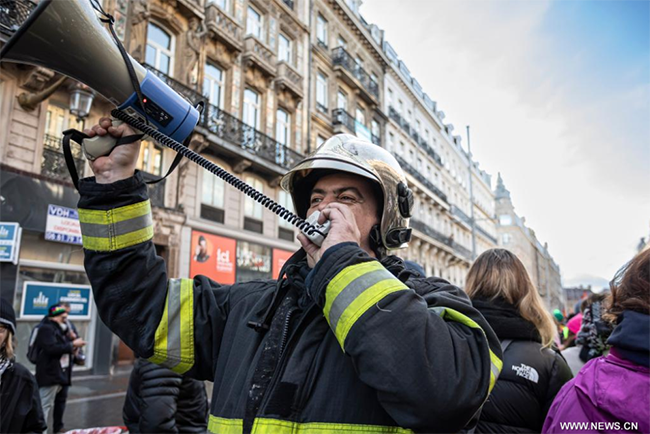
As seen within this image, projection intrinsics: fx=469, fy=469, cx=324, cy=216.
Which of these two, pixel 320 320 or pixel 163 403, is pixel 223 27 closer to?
pixel 163 403

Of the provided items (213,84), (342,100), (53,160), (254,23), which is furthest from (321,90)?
(53,160)

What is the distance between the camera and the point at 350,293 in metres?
1.17

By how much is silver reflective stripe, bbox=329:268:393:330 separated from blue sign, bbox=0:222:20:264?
1043 cm

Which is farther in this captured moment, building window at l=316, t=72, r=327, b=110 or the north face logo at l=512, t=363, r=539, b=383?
building window at l=316, t=72, r=327, b=110

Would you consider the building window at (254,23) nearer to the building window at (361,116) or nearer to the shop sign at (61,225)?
the building window at (361,116)

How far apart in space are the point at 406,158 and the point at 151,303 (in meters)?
29.9

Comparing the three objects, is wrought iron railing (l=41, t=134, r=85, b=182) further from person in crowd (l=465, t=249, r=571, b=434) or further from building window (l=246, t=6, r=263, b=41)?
person in crowd (l=465, t=249, r=571, b=434)

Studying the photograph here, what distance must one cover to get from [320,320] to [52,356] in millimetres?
6008

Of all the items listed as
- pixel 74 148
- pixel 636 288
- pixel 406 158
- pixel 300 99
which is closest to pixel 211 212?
pixel 74 148

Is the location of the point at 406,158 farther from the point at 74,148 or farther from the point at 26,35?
the point at 26,35

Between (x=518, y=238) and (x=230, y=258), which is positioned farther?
(x=518, y=238)

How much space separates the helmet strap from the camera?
1772 mm

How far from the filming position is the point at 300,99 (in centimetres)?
1877

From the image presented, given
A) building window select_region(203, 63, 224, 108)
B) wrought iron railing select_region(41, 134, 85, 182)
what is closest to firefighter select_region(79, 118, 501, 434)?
wrought iron railing select_region(41, 134, 85, 182)
